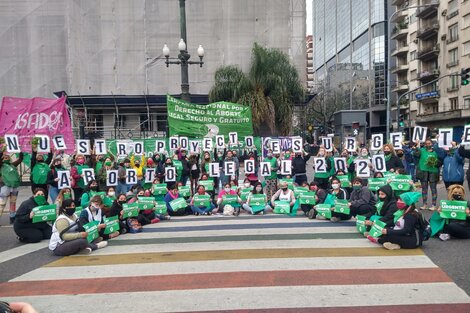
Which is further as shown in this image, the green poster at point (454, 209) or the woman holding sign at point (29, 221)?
the woman holding sign at point (29, 221)

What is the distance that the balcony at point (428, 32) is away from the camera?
165ft

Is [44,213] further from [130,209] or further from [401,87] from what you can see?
[401,87]

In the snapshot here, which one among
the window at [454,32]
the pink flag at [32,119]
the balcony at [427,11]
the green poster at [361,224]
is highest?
the balcony at [427,11]

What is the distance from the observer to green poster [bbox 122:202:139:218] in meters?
9.24

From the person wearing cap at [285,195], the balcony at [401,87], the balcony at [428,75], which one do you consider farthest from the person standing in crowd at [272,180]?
the balcony at [401,87]

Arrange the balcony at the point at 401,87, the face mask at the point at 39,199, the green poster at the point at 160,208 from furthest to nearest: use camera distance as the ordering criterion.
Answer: the balcony at the point at 401,87, the green poster at the point at 160,208, the face mask at the point at 39,199

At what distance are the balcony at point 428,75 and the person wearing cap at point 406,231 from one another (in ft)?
160

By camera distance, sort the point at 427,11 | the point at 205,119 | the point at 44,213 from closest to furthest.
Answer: the point at 44,213 < the point at 205,119 < the point at 427,11

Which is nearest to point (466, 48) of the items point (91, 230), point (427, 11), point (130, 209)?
point (427, 11)

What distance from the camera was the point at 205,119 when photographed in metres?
17.6

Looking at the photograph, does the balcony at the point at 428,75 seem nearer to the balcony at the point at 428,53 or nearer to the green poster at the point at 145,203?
the balcony at the point at 428,53

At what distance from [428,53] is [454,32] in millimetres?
5195

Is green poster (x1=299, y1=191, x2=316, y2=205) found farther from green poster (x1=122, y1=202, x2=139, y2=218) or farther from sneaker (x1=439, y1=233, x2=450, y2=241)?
green poster (x1=122, y1=202, x2=139, y2=218)

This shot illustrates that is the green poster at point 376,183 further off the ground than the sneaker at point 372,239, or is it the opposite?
the green poster at point 376,183
